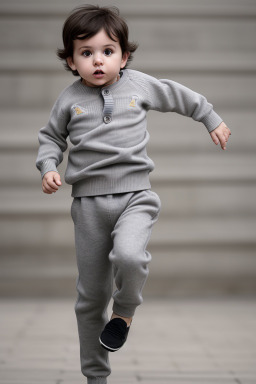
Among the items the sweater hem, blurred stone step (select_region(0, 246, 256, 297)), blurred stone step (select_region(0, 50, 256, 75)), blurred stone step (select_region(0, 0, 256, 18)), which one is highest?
the sweater hem

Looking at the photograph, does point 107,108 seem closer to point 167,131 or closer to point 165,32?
point 167,131

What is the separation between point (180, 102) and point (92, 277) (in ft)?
1.97

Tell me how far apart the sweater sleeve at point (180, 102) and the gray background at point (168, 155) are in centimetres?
302

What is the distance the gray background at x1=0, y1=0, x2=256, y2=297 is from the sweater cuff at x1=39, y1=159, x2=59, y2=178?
Result: 10.2 feet

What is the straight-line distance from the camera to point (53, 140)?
2295mm

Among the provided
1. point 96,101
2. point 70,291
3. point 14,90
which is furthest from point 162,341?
point 14,90

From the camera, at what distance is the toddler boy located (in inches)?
83.1

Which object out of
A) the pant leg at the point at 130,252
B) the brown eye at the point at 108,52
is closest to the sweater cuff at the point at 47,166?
the pant leg at the point at 130,252

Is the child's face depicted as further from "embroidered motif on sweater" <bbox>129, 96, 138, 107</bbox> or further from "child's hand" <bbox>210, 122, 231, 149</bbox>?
"child's hand" <bbox>210, 122, 231, 149</bbox>

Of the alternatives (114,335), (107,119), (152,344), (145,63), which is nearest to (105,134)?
(107,119)

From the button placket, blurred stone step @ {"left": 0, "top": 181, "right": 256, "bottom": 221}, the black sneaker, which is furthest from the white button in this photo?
blurred stone step @ {"left": 0, "top": 181, "right": 256, "bottom": 221}

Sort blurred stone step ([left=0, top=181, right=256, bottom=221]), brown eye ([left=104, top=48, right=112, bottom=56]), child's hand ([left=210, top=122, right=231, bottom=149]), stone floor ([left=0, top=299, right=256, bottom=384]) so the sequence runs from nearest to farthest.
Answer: brown eye ([left=104, top=48, right=112, bottom=56]), child's hand ([left=210, top=122, right=231, bottom=149]), stone floor ([left=0, top=299, right=256, bottom=384]), blurred stone step ([left=0, top=181, right=256, bottom=221])

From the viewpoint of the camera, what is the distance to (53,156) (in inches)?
88.4

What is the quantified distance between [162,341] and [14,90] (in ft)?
7.82
